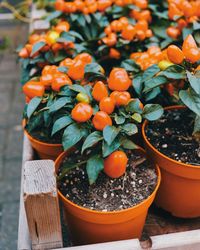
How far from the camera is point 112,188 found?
103 cm

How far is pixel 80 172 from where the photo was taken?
108 centimetres

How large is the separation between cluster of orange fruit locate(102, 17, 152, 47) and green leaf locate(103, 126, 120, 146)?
1.92ft

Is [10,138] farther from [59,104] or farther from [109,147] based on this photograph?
[109,147]

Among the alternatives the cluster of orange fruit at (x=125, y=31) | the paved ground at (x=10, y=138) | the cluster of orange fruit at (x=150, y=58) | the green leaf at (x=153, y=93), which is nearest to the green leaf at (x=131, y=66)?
the cluster of orange fruit at (x=150, y=58)

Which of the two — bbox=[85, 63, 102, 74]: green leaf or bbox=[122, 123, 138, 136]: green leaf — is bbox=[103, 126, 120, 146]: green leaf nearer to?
bbox=[122, 123, 138, 136]: green leaf

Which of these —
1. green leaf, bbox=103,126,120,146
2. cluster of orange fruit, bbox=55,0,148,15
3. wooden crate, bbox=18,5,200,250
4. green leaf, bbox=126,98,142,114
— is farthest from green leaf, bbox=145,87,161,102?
cluster of orange fruit, bbox=55,0,148,15

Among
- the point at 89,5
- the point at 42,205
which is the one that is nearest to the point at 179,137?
the point at 42,205

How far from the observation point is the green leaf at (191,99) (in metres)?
0.98

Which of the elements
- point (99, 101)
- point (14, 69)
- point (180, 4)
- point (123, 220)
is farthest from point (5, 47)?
point (123, 220)

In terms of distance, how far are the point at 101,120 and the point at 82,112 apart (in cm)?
5

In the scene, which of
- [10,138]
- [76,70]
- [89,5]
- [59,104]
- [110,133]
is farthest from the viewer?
[10,138]

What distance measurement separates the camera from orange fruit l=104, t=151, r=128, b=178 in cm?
98

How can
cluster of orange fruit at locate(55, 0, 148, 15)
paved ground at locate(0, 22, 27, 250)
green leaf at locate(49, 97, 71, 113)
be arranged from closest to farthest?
green leaf at locate(49, 97, 71, 113)
cluster of orange fruit at locate(55, 0, 148, 15)
paved ground at locate(0, 22, 27, 250)

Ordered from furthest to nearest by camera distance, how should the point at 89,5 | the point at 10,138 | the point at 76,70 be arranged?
1. the point at 10,138
2. the point at 89,5
3. the point at 76,70
